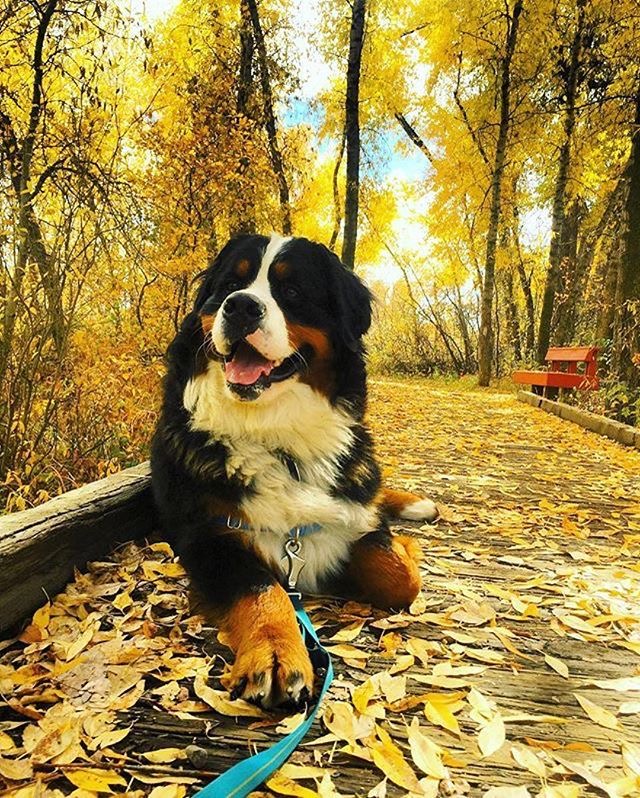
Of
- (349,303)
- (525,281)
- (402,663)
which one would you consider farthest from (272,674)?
(525,281)

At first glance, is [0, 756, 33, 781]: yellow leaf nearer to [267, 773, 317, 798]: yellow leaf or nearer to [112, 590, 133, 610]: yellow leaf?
[267, 773, 317, 798]: yellow leaf

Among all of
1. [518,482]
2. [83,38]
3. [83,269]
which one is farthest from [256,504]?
[83,38]

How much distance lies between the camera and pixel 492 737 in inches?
63.7

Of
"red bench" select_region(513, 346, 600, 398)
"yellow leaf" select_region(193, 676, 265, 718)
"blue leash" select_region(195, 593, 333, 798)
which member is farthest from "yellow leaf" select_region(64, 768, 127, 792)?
"red bench" select_region(513, 346, 600, 398)

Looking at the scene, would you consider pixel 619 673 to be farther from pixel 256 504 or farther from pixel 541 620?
pixel 256 504

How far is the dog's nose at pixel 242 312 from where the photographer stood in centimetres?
221

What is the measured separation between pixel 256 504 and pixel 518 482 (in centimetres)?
329

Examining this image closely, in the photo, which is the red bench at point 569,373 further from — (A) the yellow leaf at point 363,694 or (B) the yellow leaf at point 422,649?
(A) the yellow leaf at point 363,694

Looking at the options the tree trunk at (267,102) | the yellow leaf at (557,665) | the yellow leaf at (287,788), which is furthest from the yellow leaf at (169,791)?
the tree trunk at (267,102)

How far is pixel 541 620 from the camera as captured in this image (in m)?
2.43

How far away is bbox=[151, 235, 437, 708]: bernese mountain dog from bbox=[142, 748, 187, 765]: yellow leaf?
21.4 inches

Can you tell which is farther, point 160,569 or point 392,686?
point 160,569

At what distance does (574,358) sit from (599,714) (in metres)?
9.05

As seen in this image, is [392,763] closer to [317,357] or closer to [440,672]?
[440,672]
